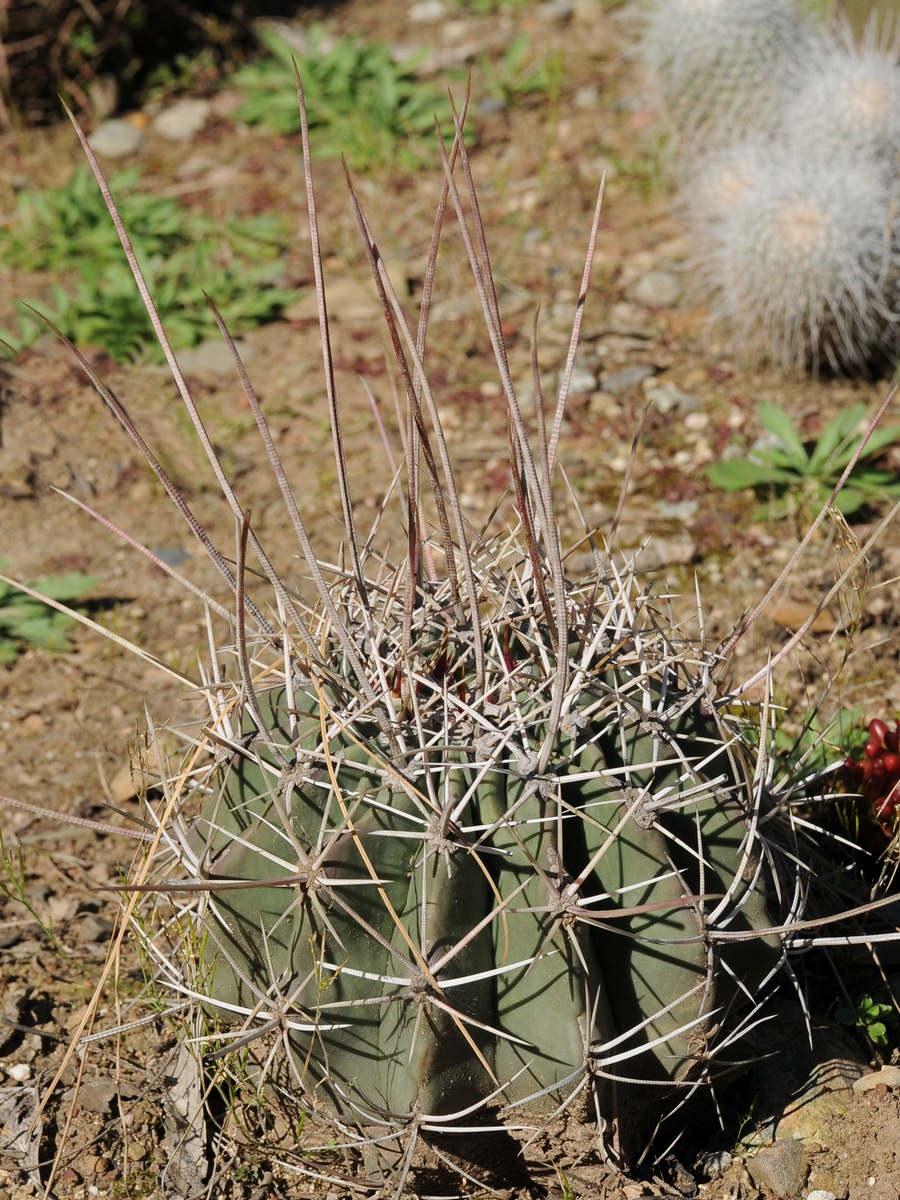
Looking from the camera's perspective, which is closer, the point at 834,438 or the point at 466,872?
the point at 466,872

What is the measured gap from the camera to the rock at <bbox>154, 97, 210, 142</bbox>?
236 inches

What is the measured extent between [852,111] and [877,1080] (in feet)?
11.4

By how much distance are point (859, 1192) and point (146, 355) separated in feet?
11.4

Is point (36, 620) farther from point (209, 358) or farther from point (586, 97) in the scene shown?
point (586, 97)

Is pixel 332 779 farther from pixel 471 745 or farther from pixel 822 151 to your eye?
pixel 822 151

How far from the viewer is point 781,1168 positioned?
187 centimetres

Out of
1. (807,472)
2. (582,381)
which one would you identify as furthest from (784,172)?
(807,472)

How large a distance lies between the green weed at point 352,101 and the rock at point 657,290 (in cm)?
128

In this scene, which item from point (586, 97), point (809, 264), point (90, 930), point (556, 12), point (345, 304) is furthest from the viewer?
point (556, 12)

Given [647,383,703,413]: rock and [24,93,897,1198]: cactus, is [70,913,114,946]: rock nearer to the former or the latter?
[24,93,897,1198]: cactus

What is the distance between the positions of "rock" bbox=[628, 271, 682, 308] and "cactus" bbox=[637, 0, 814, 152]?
691 mm

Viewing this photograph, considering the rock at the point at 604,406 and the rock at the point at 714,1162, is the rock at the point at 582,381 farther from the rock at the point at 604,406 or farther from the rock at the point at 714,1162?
the rock at the point at 714,1162

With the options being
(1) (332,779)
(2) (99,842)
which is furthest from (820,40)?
(1) (332,779)

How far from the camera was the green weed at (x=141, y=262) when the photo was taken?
14.6 feet
